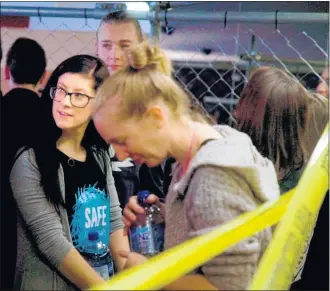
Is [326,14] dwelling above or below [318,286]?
above

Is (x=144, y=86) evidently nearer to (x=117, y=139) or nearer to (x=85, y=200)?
(x=117, y=139)

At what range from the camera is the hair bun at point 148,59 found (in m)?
0.76

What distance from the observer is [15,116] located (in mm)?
941

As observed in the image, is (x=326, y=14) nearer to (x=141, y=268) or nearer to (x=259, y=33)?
(x=259, y=33)

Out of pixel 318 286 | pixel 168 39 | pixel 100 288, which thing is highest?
pixel 168 39

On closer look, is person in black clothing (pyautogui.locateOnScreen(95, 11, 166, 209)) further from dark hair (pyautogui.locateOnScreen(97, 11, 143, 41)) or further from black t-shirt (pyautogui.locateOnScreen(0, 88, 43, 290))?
black t-shirt (pyautogui.locateOnScreen(0, 88, 43, 290))

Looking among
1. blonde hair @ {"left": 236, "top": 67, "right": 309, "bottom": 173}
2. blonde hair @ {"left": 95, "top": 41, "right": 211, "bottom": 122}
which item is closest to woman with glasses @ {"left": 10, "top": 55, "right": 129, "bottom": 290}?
blonde hair @ {"left": 95, "top": 41, "right": 211, "bottom": 122}

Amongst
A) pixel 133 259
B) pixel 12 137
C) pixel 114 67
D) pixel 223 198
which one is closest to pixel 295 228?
pixel 223 198

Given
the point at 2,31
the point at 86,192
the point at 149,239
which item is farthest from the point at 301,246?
the point at 2,31

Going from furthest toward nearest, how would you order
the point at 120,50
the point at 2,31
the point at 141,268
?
the point at 2,31 < the point at 120,50 < the point at 141,268

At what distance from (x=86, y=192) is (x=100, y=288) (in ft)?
0.56

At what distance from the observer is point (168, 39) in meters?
0.96

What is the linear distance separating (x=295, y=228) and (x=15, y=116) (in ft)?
1.49

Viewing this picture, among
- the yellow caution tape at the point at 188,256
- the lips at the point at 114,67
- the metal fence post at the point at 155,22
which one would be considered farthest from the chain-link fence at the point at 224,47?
the yellow caution tape at the point at 188,256
